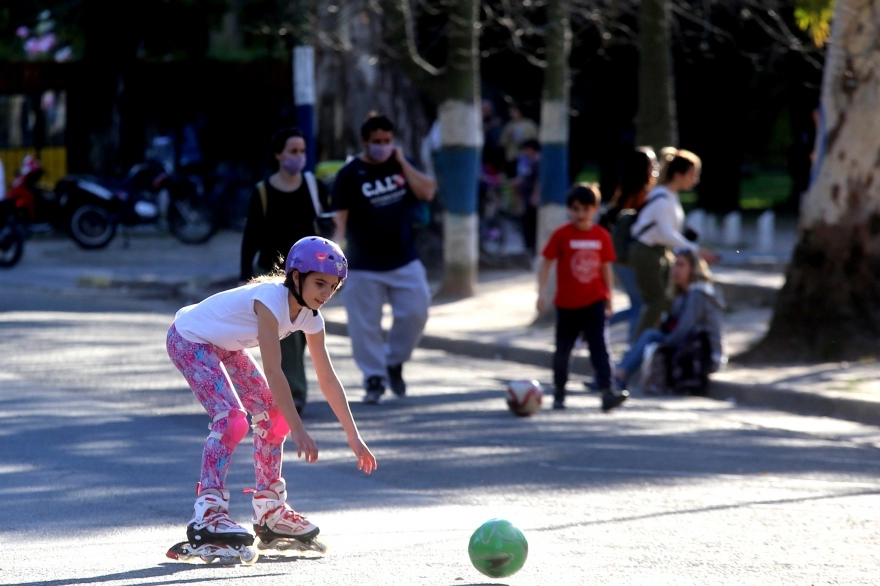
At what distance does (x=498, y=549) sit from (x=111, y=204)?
60.7ft

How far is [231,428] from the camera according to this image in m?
5.59

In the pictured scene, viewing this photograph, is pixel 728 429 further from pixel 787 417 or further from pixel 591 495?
pixel 591 495

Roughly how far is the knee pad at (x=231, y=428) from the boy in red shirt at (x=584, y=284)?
15.2 ft

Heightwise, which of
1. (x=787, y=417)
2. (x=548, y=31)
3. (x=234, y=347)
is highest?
(x=548, y=31)

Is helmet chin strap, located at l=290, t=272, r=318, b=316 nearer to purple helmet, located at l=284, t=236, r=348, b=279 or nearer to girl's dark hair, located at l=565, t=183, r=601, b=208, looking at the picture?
purple helmet, located at l=284, t=236, r=348, b=279

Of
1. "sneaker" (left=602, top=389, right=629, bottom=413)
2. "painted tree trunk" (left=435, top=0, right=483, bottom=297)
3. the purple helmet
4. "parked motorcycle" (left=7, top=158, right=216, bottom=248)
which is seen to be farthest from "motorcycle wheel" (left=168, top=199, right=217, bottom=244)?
the purple helmet

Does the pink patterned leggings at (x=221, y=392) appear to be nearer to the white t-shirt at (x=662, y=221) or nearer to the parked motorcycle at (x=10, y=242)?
the white t-shirt at (x=662, y=221)

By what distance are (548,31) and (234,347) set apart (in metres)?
9.65

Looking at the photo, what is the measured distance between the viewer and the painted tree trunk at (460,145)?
1557 centimetres

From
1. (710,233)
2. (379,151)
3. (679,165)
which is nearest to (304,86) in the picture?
(679,165)

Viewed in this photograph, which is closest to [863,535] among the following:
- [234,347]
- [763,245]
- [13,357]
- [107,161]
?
[234,347]

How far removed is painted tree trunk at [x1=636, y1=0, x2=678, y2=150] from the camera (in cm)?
1515

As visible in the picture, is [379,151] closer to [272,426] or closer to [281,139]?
[281,139]

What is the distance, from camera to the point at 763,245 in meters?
21.4
